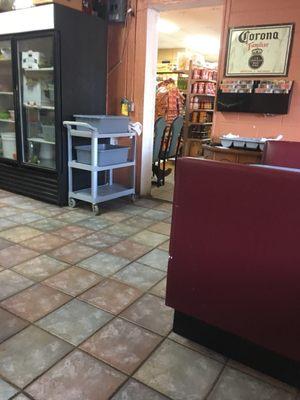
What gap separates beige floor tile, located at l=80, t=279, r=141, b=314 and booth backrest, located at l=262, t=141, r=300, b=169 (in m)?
1.29

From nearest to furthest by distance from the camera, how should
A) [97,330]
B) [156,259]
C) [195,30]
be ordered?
[97,330]
[156,259]
[195,30]

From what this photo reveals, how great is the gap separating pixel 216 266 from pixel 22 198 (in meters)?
3.18

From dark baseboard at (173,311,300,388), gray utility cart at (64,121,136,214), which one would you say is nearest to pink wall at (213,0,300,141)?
gray utility cart at (64,121,136,214)

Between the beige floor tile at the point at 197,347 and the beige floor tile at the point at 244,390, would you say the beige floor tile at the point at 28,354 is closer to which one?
the beige floor tile at the point at 197,347

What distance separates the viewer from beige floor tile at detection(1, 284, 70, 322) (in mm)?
1926

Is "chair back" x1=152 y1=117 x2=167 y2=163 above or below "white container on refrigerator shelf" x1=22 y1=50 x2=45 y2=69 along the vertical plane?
below

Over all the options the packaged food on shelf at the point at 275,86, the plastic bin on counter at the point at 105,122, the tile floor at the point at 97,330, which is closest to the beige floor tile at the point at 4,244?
the tile floor at the point at 97,330

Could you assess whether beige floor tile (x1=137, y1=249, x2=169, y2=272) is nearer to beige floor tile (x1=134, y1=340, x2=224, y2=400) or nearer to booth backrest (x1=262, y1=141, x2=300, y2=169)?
beige floor tile (x1=134, y1=340, x2=224, y2=400)

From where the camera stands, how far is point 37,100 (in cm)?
391

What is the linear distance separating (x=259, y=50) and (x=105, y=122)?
66.8 inches

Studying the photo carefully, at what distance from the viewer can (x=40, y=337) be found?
1731 mm

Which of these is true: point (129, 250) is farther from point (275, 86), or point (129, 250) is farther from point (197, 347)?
point (275, 86)

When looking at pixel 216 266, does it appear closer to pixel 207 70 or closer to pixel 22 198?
pixel 22 198

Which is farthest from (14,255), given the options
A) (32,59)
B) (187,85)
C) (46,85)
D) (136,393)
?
(187,85)
